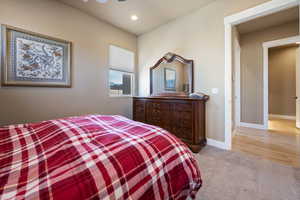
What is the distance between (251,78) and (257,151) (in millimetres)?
2583

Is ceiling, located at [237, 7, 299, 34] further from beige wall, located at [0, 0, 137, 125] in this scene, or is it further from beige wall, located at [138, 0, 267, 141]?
beige wall, located at [0, 0, 137, 125]

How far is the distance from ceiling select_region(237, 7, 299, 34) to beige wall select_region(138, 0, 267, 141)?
61.9 inches

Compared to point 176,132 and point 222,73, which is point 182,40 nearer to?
point 222,73

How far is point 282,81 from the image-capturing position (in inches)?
199

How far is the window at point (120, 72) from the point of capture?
138 inches

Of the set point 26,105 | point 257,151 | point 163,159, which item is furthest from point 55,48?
point 257,151

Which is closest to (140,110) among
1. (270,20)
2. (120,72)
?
(120,72)

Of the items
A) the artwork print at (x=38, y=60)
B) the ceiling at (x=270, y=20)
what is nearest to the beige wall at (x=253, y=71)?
the ceiling at (x=270, y=20)

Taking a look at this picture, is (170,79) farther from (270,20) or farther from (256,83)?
(270,20)

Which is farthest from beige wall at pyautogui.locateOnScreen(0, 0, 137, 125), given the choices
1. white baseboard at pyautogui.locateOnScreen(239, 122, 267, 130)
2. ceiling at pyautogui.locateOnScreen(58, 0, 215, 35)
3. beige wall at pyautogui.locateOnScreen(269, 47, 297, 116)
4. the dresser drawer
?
beige wall at pyautogui.locateOnScreen(269, 47, 297, 116)

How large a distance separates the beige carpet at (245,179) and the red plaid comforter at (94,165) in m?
0.73

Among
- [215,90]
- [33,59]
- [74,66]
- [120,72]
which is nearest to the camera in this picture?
[33,59]

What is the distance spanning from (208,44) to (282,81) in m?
4.59

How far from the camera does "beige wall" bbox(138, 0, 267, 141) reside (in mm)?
2521
